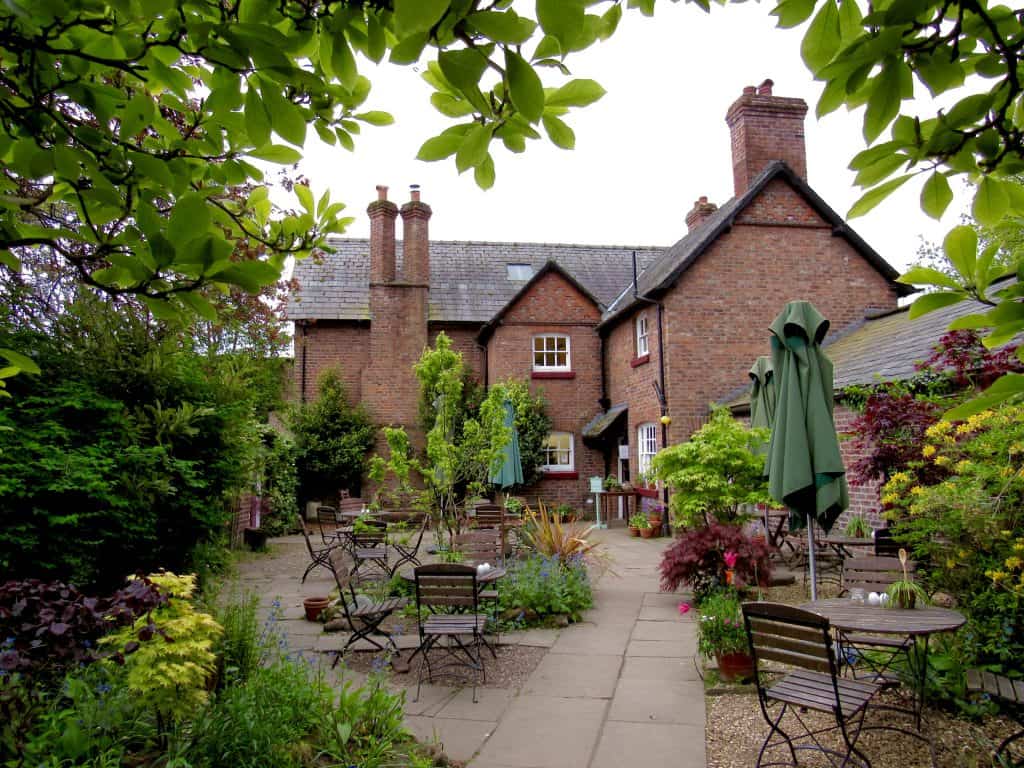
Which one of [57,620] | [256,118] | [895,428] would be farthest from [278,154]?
[895,428]

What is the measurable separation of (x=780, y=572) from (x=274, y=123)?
9886 millimetres

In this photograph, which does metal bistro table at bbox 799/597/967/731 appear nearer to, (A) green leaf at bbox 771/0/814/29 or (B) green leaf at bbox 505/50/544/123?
(A) green leaf at bbox 771/0/814/29

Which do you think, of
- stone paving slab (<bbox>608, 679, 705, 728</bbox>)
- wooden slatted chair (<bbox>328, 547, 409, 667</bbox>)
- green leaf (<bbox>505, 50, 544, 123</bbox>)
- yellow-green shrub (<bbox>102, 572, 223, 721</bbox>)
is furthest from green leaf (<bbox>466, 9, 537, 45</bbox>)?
wooden slatted chair (<bbox>328, 547, 409, 667</bbox>)

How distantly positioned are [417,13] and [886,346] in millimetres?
12500

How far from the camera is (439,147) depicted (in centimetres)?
→ 134

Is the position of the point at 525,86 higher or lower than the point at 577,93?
lower

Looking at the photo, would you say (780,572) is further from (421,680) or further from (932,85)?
(932,85)

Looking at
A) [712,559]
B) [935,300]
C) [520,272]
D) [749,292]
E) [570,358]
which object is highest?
[520,272]

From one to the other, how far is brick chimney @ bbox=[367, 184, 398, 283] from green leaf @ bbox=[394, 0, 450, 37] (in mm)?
19478

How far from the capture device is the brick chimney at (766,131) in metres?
15.6

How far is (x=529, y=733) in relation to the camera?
4574 mm

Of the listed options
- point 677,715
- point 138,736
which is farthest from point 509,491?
point 138,736

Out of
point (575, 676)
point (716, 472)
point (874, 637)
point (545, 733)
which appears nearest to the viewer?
point (545, 733)

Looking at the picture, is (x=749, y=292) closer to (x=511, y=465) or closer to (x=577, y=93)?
(x=511, y=465)
